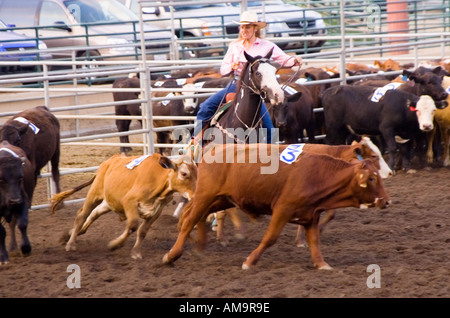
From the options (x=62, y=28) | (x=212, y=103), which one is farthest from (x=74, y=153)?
(x=212, y=103)

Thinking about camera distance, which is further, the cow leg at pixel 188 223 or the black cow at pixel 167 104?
the black cow at pixel 167 104

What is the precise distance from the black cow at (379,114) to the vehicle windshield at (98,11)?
741 cm

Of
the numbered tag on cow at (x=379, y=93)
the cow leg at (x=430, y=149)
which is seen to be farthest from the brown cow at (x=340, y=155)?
the cow leg at (x=430, y=149)

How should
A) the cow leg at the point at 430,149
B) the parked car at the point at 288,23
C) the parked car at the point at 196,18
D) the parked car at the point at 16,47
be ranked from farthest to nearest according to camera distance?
1. the parked car at the point at 288,23
2. the parked car at the point at 196,18
3. the parked car at the point at 16,47
4. the cow leg at the point at 430,149

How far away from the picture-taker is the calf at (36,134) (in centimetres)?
745

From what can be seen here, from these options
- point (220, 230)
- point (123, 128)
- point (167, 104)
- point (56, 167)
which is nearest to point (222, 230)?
point (220, 230)

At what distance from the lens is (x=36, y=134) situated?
7930 mm

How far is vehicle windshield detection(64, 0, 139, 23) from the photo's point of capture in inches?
666

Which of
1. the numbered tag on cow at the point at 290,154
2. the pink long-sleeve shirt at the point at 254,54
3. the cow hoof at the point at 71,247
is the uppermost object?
the pink long-sleeve shirt at the point at 254,54

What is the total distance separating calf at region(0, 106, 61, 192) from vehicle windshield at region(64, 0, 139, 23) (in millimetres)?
8817

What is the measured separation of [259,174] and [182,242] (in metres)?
0.80

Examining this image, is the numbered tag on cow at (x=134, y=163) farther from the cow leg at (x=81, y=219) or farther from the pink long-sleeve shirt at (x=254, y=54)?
the pink long-sleeve shirt at (x=254, y=54)

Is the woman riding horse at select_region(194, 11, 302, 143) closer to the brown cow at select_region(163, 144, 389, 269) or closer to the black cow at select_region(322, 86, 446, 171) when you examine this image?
the brown cow at select_region(163, 144, 389, 269)
